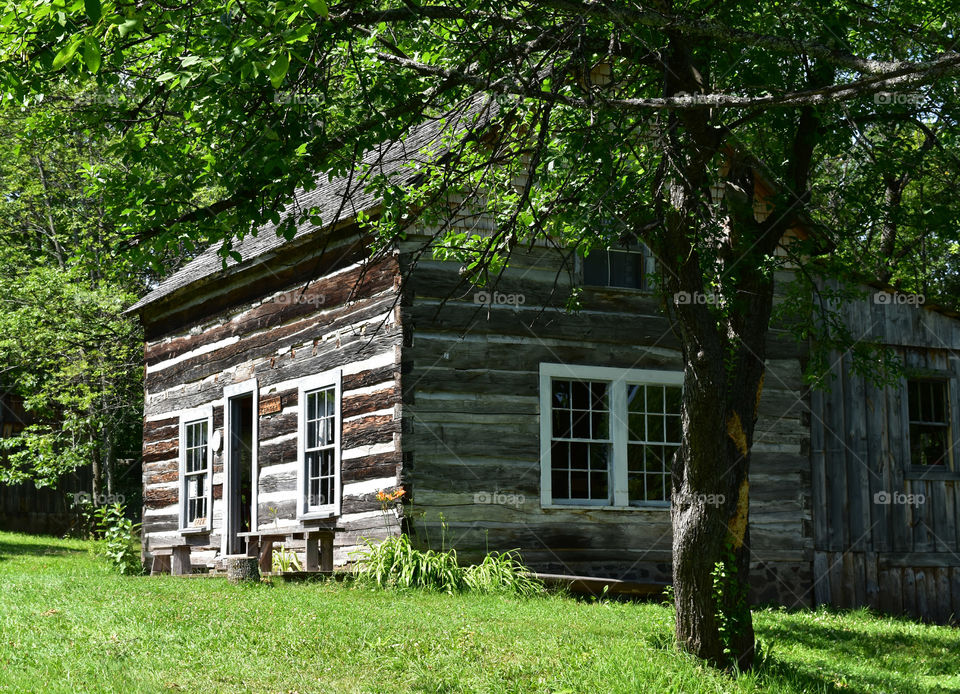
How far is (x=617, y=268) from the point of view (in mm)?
14102

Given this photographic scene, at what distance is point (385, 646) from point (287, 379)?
7.27 meters

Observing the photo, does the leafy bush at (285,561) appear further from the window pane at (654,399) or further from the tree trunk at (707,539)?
the tree trunk at (707,539)

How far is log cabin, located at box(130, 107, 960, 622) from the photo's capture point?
41.5ft

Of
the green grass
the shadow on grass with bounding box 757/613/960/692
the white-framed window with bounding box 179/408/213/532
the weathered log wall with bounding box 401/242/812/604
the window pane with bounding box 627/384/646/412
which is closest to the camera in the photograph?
the green grass

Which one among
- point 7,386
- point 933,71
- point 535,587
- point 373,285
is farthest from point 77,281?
point 933,71

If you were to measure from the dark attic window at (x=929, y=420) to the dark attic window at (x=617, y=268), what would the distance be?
4.74 metres

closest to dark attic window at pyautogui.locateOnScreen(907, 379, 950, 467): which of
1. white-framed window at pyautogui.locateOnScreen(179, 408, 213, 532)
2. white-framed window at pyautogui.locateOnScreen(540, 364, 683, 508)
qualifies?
white-framed window at pyautogui.locateOnScreen(540, 364, 683, 508)

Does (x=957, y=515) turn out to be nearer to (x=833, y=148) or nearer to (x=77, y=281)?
(x=833, y=148)

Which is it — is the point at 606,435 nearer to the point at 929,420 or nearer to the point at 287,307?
the point at 287,307

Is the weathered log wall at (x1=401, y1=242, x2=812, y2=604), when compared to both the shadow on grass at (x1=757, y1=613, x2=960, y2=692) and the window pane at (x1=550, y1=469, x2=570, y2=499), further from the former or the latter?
the shadow on grass at (x1=757, y1=613, x2=960, y2=692)

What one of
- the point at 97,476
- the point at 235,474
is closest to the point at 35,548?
the point at 97,476

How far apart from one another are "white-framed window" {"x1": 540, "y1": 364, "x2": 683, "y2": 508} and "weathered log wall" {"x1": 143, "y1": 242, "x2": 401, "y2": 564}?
205 cm

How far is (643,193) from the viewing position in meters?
9.03

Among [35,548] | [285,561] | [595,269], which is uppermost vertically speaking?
[595,269]
